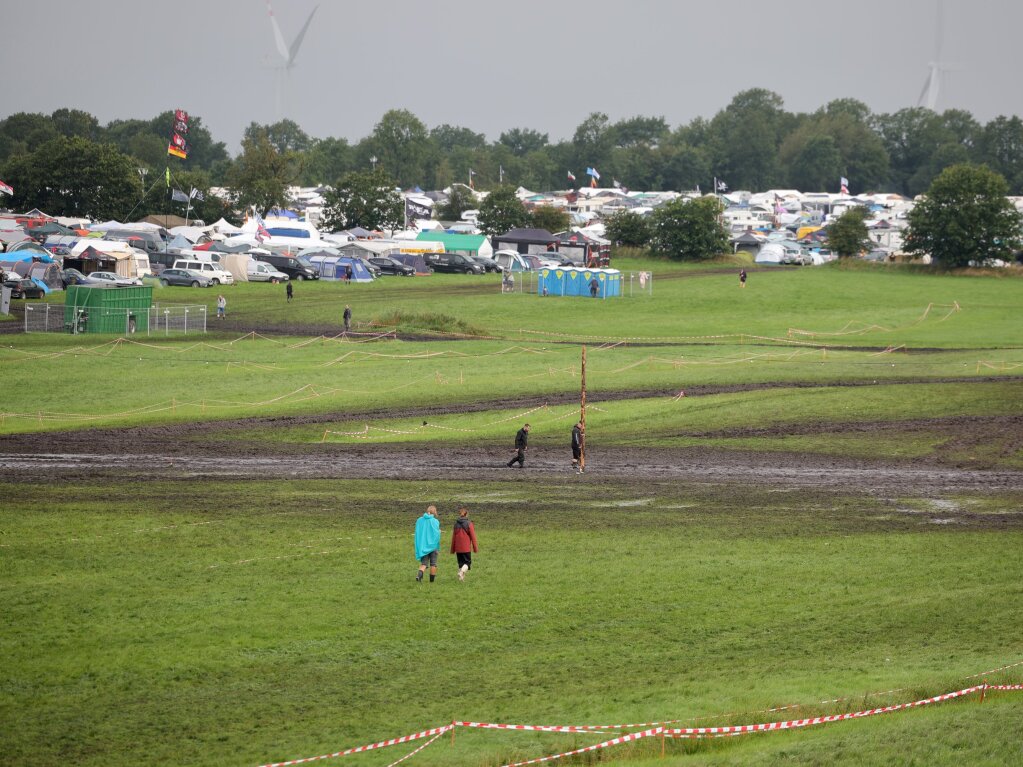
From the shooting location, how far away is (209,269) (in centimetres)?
8944

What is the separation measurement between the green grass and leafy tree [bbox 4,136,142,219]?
104 meters

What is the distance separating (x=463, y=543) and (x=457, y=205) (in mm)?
144146

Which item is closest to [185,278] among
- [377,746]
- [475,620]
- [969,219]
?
[969,219]

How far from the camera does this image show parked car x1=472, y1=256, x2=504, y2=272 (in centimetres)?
10444

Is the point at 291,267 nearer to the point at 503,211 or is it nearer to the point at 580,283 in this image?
the point at 580,283

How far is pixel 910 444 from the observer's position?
38938 mm

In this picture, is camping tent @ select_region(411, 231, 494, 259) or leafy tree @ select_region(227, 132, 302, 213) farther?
leafy tree @ select_region(227, 132, 302, 213)

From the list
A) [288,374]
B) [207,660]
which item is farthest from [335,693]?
[288,374]

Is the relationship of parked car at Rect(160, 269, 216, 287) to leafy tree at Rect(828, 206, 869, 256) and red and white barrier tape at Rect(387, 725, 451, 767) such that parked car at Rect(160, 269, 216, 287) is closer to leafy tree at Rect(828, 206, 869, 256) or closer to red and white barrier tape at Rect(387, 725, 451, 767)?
leafy tree at Rect(828, 206, 869, 256)

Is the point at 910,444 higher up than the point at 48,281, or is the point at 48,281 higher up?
the point at 48,281

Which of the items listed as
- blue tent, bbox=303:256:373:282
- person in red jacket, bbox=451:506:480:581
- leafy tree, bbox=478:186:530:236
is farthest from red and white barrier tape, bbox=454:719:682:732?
leafy tree, bbox=478:186:530:236

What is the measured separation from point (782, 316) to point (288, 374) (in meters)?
36.6

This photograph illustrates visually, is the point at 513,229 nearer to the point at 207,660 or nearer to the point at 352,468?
the point at 352,468

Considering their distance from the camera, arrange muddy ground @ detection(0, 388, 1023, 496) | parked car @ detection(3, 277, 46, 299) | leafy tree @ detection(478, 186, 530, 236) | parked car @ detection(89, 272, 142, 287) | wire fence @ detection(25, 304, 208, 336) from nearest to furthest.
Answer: muddy ground @ detection(0, 388, 1023, 496) → wire fence @ detection(25, 304, 208, 336) → parked car @ detection(3, 277, 46, 299) → parked car @ detection(89, 272, 142, 287) → leafy tree @ detection(478, 186, 530, 236)
